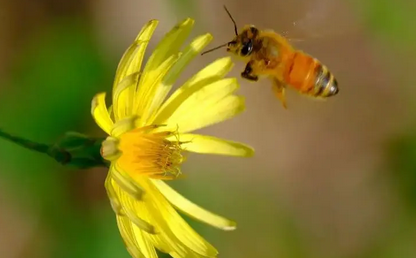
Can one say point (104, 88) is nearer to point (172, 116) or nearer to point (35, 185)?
point (35, 185)

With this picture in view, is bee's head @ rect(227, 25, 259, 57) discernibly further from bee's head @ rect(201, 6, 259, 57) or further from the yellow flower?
the yellow flower

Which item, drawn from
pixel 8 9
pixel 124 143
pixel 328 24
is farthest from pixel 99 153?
pixel 8 9

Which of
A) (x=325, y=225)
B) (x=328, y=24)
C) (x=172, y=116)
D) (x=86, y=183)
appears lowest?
(x=325, y=225)

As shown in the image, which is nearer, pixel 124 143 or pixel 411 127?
pixel 124 143

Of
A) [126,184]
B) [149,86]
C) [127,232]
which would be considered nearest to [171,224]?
[127,232]

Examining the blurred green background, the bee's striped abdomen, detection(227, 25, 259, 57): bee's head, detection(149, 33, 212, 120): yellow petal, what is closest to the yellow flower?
detection(149, 33, 212, 120): yellow petal

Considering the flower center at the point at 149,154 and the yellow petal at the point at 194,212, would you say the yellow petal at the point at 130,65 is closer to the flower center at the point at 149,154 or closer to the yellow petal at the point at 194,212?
the flower center at the point at 149,154

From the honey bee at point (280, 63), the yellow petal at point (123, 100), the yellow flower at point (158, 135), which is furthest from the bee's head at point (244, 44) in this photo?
the yellow petal at point (123, 100)
